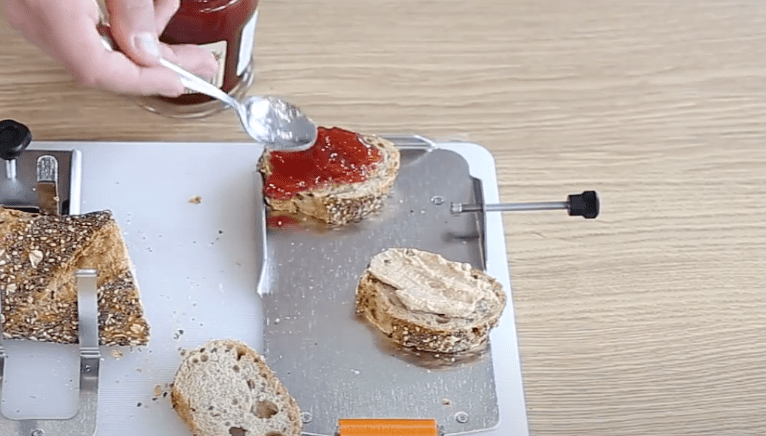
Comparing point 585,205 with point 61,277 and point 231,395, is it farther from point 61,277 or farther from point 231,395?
A: point 61,277

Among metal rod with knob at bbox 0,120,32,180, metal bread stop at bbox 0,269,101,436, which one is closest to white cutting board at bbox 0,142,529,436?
metal bread stop at bbox 0,269,101,436

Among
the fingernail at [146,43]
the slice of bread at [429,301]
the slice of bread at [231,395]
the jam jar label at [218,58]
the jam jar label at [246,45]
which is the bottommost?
the slice of bread at [231,395]

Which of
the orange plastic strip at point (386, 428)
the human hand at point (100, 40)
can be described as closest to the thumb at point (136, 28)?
the human hand at point (100, 40)

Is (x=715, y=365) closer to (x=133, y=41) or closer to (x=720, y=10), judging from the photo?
(x=720, y=10)

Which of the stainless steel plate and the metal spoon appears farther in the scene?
the metal spoon

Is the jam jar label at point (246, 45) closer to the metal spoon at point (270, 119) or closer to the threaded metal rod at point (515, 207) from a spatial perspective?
the metal spoon at point (270, 119)

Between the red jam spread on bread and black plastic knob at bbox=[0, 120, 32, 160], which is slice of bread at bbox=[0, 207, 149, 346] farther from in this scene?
the red jam spread on bread

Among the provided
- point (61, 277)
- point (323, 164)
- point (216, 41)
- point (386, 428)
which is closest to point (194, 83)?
point (216, 41)
